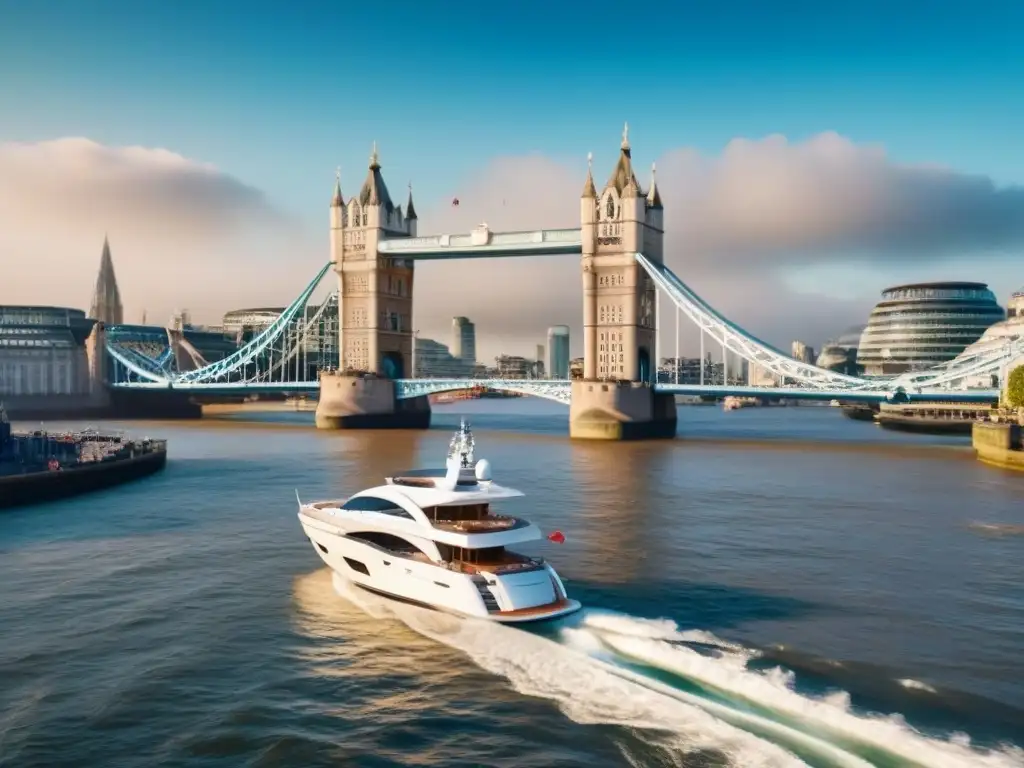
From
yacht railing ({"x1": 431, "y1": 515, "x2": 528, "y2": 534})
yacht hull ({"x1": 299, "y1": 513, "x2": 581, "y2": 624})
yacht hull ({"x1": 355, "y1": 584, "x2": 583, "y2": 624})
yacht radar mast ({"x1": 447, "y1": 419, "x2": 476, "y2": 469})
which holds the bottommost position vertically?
yacht hull ({"x1": 355, "y1": 584, "x2": 583, "y2": 624})

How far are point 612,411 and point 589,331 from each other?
1054 centimetres

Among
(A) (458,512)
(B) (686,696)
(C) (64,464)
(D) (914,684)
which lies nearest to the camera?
(B) (686,696)

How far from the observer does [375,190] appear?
10906 centimetres

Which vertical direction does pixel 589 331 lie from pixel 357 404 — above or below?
above

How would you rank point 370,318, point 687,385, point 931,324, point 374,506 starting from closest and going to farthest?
1. point 374,506
2. point 687,385
3. point 370,318
4. point 931,324

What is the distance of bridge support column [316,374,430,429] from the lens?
99.5 meters

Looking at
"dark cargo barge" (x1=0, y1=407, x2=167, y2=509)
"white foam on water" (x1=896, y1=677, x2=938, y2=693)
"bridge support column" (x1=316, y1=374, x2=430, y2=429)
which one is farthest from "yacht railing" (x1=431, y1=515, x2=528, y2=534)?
"bridge support column" (x1=316, y1=374, x2=430, y2=429)

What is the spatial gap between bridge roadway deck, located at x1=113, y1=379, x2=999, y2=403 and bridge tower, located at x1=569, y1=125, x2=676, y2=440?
3.33 m

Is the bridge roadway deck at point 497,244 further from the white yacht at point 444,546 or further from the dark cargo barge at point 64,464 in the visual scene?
the white yacht at point 444,546

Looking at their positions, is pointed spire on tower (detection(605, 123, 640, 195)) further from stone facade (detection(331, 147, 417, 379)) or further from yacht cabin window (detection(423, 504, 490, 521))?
yacht cabin window (detection(423, 504, 490, 521))

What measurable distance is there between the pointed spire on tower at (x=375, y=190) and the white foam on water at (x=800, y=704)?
3697 inches

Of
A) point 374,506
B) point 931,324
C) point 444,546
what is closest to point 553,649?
point 444,546

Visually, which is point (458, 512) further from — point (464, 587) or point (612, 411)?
point (612, 411)

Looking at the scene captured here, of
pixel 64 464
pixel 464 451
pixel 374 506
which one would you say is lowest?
pixel 64 464
